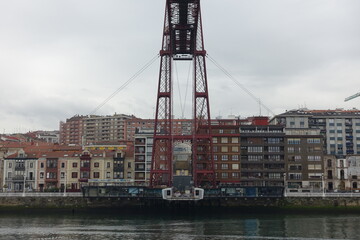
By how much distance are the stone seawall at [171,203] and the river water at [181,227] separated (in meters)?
7.33

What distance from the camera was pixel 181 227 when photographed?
5684 centimetres

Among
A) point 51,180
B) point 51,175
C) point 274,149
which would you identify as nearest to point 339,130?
point 274,149

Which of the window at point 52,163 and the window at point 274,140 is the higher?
the window at point 274,140

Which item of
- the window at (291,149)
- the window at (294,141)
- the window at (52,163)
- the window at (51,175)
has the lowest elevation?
the window at (51,175)

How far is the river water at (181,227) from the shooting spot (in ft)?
161

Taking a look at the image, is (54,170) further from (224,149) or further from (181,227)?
(181,227)

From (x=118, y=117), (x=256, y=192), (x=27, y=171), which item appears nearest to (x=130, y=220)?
(x=256, y=192)

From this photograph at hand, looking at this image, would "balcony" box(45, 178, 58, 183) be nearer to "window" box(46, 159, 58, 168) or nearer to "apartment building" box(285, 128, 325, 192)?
"window" box(46, 159, 58, 168)

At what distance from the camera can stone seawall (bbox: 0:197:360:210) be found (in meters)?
78.7

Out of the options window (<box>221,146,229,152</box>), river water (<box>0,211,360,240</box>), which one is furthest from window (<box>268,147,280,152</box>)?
river water (<box>0,211,360,240</box>)

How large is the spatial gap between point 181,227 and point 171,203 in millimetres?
25582

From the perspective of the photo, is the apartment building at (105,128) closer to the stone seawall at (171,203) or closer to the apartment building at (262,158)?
the apartment building at (262,158)

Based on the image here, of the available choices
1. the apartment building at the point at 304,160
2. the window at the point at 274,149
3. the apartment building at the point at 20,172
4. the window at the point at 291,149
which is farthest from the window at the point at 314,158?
the apartment building at the point at 20,172

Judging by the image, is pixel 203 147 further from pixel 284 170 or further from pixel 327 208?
pixel 327 208
